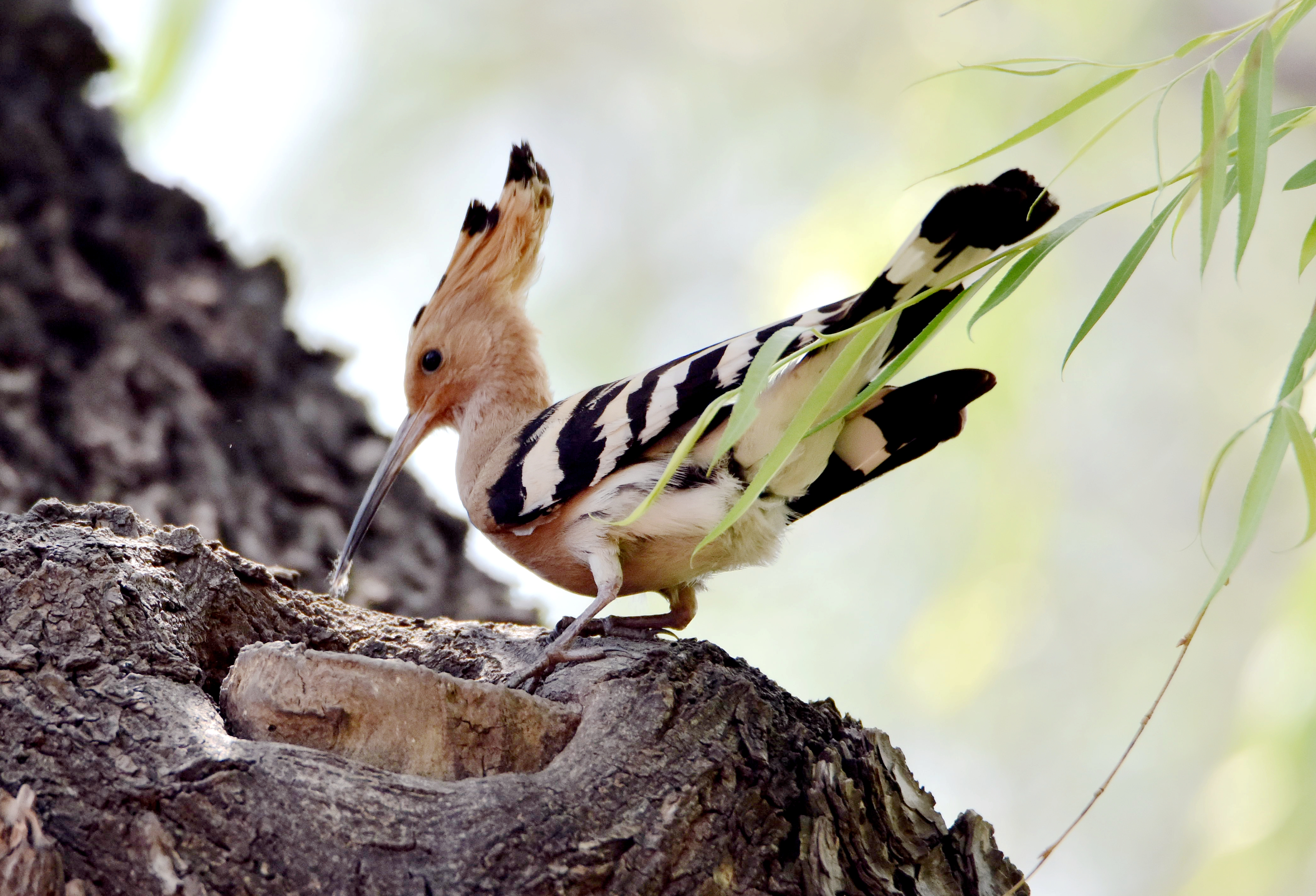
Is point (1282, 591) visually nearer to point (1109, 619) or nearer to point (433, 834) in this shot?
point (1109, 619)

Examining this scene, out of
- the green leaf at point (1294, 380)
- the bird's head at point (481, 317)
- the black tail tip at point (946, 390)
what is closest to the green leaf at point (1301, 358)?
the green leaf at point (1294, 380)

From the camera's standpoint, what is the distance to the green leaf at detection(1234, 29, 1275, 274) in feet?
2.60

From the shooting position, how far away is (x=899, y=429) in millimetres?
1546

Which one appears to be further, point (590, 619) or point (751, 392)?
point (590, 619)

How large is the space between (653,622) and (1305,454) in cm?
107

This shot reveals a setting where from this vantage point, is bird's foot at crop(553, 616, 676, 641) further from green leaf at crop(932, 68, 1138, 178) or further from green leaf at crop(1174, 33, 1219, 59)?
green leaf at crop(1174, 33, 1219, 59)

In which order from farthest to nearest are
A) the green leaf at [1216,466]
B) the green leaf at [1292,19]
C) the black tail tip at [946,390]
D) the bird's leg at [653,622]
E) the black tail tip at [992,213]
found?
the bird's leg at [653,622] → the black tail tip at [946,390] → the black tail tip at [992,213] → the green leaf at [1292,19] → the green leaf at [1216,466]

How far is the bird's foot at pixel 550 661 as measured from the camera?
137 cm

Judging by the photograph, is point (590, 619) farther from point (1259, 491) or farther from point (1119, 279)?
point (1259, 491)

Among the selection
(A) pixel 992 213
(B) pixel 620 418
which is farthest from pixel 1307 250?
(B) pixel 620 418

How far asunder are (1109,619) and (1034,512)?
1.34ft

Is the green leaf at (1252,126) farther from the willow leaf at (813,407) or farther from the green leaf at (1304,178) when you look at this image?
the willow leaf at (813,407)

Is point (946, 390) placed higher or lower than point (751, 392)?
higher

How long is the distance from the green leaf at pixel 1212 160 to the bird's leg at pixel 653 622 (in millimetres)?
924
